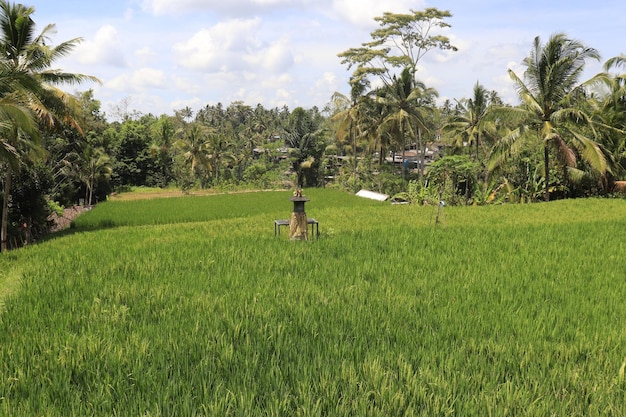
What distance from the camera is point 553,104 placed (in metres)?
15.4

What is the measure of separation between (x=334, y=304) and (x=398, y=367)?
1363 mm

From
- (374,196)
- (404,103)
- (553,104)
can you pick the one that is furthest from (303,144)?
(553,104)

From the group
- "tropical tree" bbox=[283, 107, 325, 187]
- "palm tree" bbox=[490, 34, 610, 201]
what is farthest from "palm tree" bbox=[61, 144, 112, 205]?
"palm tree" bbox=[490, 34, 610, 201]

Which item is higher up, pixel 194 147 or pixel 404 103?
pixel 404 103

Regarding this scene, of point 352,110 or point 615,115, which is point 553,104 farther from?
point 352,110

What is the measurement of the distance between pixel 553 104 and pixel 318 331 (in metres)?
15.4

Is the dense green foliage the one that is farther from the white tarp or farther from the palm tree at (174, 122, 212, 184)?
the palm tree at (174, 122, 212, 184)

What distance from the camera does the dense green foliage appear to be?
2520 millimetres

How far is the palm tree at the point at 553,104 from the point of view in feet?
47.4

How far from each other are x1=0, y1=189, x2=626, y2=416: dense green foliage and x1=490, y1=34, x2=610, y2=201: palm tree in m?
8.36

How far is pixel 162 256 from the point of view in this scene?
6.63m

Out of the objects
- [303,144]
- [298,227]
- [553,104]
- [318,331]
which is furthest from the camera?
[303,144]

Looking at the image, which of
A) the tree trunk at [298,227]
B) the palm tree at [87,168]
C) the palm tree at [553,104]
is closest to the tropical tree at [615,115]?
the palm tree at [553,104]

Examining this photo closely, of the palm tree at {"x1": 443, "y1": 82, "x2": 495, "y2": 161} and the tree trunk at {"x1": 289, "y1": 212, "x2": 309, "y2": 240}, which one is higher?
the palm tree at {"x1": 443, "y1": 82, "x2": 495, "y2": 161}
